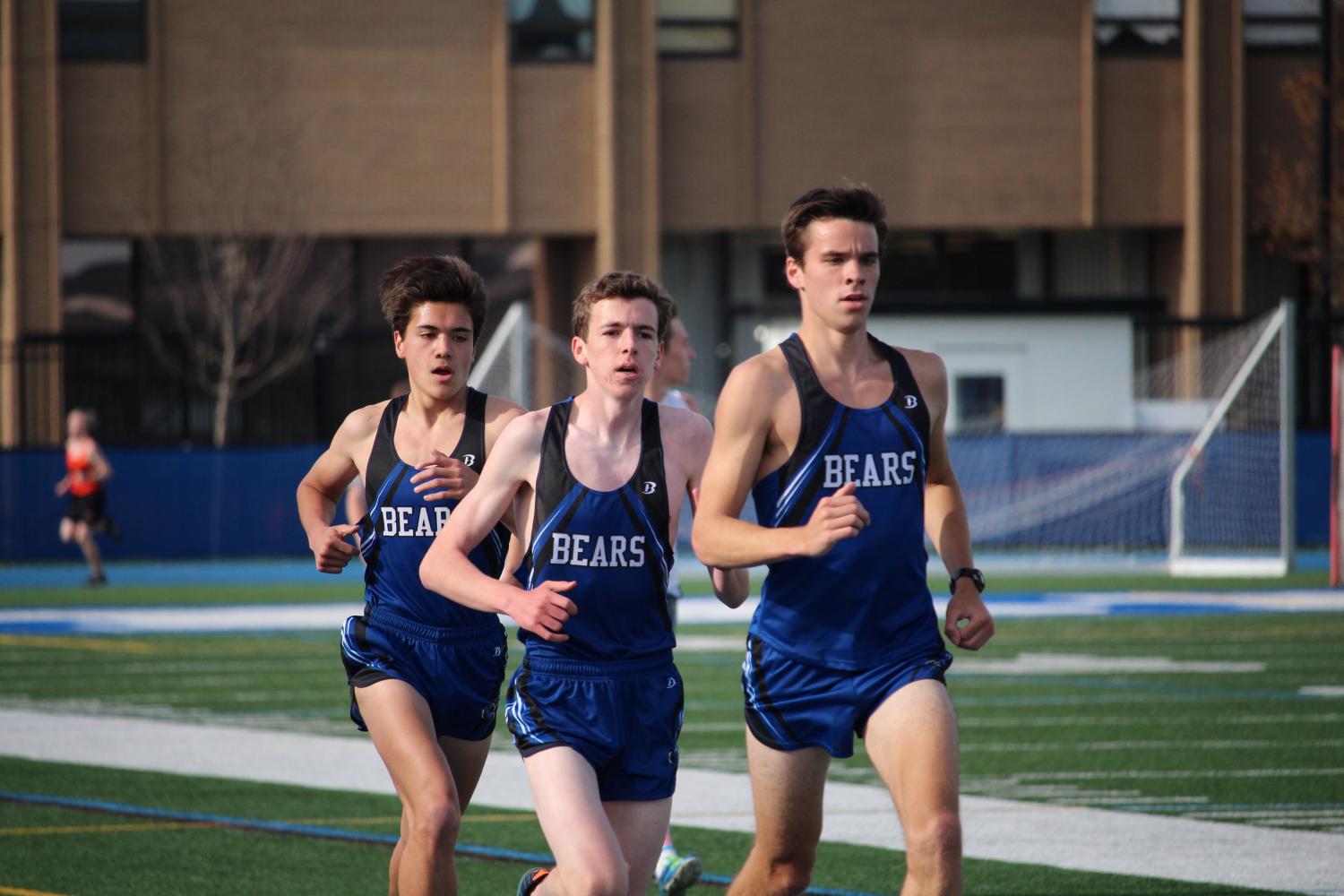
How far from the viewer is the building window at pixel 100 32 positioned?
31906mm

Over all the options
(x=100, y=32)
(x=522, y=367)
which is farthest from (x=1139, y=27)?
(x=100, y=32)

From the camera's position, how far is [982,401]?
3173 cm

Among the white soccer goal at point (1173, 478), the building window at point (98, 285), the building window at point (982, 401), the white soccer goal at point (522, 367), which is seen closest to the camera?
the white soccer goal at point (522, 367)

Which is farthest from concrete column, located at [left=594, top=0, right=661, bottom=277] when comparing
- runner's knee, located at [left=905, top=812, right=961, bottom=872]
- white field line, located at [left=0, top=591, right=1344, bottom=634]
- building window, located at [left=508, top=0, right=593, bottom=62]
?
runner's knee, located at [left=905, top=812, right=961, bottom=872]

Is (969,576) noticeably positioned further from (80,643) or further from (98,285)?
(98,285)

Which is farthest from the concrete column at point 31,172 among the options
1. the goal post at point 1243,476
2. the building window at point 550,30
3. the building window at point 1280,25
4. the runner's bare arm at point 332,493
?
the runner's bare arm at point 332,493

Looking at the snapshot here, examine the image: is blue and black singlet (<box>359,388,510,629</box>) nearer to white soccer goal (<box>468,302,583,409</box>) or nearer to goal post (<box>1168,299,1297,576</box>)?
white soccer goal (<box>468,302,583,409</box>)

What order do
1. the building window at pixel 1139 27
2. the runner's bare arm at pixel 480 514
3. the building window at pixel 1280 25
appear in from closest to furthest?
1. the runner's bare arm at pixel 480 514
2. the building window at pixel 1139 27
3. the building window at pixel 1280 25

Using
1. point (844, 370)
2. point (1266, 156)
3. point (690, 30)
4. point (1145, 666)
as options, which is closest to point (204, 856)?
point (844, 370)

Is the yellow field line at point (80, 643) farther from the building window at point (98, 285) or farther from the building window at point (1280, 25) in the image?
the building window at point (1280, 25)

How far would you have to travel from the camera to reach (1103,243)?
3556 centimetres

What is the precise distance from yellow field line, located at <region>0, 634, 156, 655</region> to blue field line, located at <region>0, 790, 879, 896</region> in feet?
23.3

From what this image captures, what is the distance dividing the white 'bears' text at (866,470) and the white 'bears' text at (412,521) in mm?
1371

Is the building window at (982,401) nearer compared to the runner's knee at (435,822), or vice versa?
the runner's knee at (435,822)
